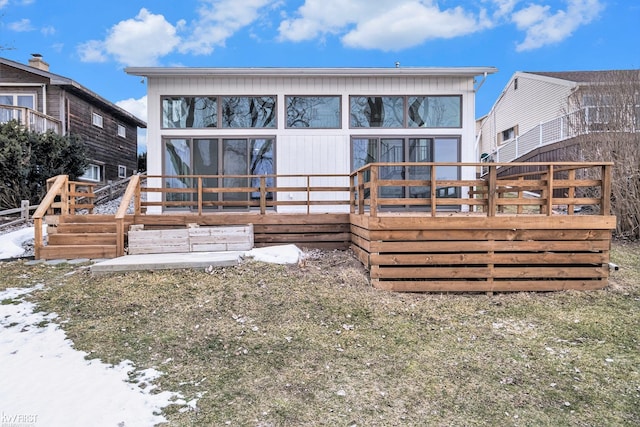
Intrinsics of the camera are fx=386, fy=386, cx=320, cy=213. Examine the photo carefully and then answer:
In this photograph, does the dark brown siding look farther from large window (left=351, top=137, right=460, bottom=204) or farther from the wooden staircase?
large window (left=351, top=137, right=460, bottom=204)

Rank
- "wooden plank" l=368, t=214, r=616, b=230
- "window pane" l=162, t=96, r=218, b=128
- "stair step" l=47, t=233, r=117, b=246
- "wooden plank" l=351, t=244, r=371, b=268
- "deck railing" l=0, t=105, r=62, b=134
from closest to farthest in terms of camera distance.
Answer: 1. "wooden plank" l=368, t=214, r=616, b=230
2. "wooden plank" l=351, t=244, r=371, b=268
3. "stair step" l=47, t=233, r=117, b=246
4. "window pane" l=162, t=96, r=218, b=128
5. "deck railing" l=0, t=105, r=62, b=134

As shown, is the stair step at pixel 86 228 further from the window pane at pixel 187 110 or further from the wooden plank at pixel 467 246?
the wooden plank at pixel 467 246

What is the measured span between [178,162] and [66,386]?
7395mm

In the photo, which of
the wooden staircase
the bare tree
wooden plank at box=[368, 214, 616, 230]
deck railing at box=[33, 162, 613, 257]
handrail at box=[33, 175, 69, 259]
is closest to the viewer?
wooden plank at box=[368, 214, 616, 230]

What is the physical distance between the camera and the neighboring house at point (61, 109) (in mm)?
13220

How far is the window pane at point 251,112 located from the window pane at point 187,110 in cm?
40

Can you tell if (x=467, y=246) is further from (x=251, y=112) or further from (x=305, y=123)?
(x=251, y=112)

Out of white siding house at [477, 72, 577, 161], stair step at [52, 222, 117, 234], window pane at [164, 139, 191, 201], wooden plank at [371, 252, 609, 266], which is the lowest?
wooden plank at [371, 252, 609, 266]

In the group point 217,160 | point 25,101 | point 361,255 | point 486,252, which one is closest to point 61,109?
point 25,101

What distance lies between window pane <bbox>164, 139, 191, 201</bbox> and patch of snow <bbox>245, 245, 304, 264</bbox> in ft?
12.8

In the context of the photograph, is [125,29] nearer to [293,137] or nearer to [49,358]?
[293,137]

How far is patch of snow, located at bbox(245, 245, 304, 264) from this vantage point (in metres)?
6.54

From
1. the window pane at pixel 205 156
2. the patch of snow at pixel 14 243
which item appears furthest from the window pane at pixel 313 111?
the patch of snow at pixel 14 243

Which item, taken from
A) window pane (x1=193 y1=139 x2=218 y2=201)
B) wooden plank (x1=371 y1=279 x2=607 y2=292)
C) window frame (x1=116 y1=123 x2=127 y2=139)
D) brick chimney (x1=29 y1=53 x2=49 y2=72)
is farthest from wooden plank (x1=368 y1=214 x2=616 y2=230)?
window frame (x1=116 y1=123 x2=127 y2=139)
